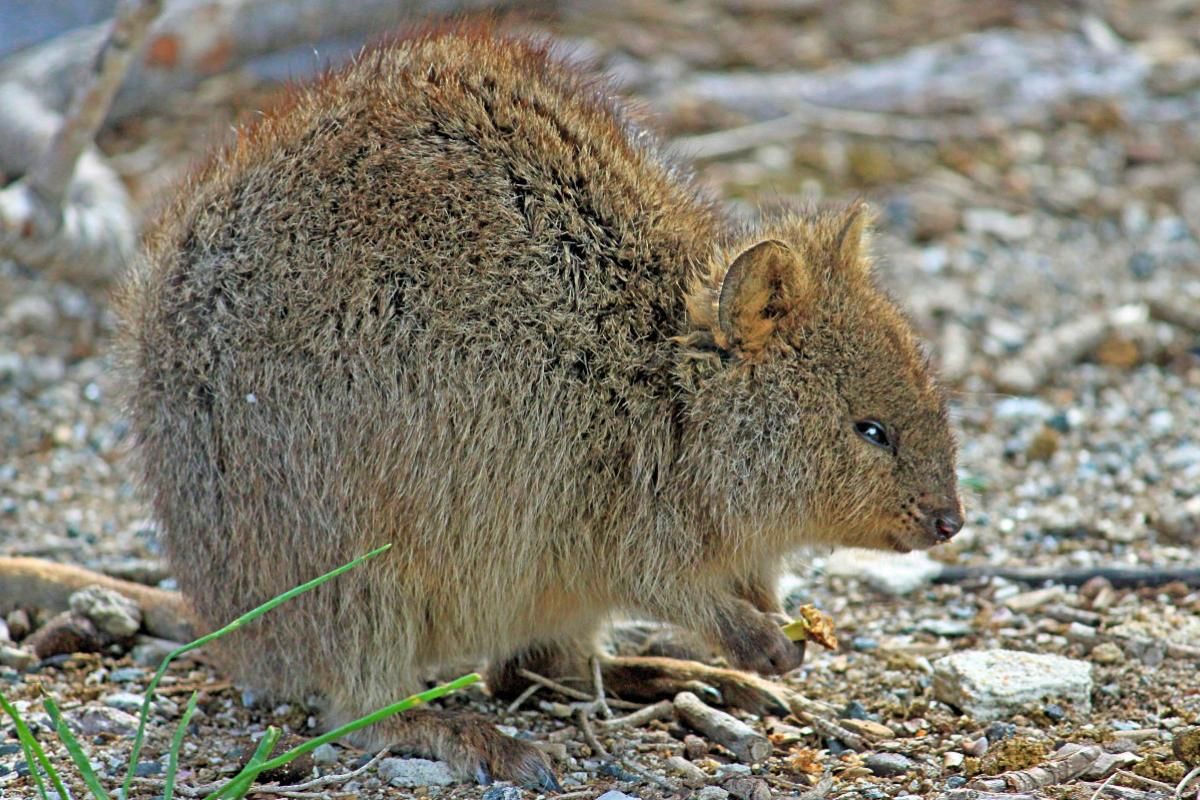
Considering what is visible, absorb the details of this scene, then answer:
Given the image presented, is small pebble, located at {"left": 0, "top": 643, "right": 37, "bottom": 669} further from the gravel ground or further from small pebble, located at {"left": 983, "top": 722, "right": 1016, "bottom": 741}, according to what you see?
small pebble, located at {"left": 983, "top": 722, "right": 1016, "bottom": 741}

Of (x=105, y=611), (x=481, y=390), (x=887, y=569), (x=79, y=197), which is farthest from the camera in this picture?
(x=79, y=197)

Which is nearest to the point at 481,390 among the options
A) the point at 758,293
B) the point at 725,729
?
the point at 758,293

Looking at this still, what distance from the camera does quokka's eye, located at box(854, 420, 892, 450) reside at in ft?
15.9

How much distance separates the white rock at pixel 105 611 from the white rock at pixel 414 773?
1298 millimetres

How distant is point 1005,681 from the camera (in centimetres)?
499

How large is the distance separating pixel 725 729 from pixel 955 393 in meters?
1.43

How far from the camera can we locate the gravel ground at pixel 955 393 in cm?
480

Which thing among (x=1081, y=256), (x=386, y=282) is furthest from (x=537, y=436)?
(x=1081, y=256)

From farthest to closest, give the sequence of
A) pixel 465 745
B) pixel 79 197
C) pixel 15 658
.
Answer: pixel 79 197 → pixel 15 658 → pixel 465 745

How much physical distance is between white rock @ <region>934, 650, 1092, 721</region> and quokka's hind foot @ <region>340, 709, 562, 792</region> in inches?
55.4

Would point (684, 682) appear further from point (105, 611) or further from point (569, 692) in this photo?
point (105, 611)

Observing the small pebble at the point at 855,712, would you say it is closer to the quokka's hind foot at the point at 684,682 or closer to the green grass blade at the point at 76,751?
the quokka's hind foot at the point at 684,682

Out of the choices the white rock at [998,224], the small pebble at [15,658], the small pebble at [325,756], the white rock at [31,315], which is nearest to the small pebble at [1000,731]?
the small pebble at [325,756]

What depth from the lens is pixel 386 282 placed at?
4531mm
